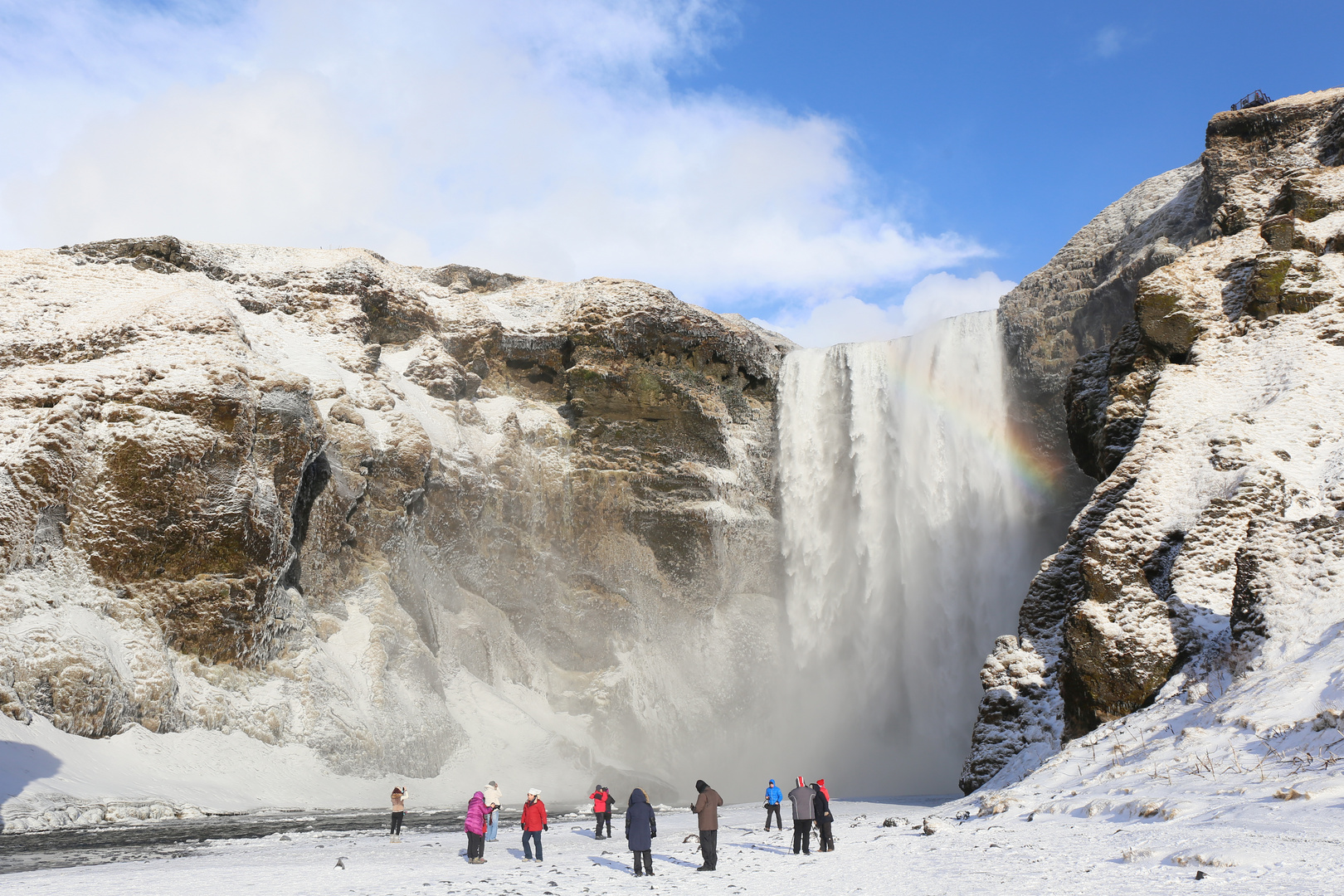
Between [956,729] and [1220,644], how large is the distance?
2746 centimetres

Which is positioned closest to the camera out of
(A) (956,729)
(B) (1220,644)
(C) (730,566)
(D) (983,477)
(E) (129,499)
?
(B) (1220,644)

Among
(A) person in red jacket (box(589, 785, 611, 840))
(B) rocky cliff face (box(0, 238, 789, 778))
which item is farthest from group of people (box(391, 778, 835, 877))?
(B) rocky cliff face (box(0, 238, 789, 778))

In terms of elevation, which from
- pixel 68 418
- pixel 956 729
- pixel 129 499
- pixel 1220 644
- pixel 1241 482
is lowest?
pixel 956 729

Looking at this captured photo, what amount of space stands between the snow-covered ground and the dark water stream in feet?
3.62

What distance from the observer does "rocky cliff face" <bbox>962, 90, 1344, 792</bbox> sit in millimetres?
17422

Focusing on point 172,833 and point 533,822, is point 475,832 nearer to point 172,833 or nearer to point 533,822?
point 533,822

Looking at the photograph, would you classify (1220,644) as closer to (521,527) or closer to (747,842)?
(747,842)

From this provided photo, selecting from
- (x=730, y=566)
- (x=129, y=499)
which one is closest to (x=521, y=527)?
(x=730, y=566)

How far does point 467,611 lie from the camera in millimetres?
44719

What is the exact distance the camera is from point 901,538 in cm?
4672

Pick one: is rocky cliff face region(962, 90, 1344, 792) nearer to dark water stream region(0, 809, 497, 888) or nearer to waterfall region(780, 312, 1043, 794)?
dark water stream region(0, 809, 497, 888)

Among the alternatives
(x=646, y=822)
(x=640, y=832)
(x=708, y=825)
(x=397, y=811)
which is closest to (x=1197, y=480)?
(x=708, y=825)

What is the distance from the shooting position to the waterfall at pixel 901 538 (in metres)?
43.1

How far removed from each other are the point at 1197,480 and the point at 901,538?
2702 cm
